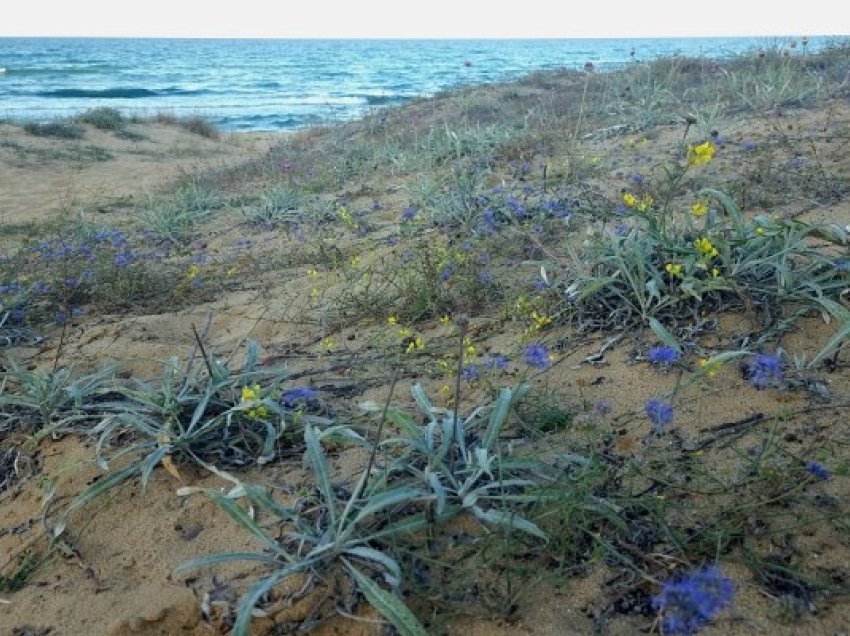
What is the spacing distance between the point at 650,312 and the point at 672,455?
737mm

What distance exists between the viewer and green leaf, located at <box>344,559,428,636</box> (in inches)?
48.8

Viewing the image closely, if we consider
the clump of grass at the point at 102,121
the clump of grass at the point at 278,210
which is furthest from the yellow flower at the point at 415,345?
the clump of grass at the point at 102,121

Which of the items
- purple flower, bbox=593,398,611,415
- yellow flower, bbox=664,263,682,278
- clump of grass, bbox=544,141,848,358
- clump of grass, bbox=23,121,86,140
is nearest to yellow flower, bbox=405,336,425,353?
clump of grass, bbox=544,141,848,358

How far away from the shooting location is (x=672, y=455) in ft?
5.56

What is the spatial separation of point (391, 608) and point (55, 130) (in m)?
14.2

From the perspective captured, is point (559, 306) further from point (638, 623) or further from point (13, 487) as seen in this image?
point (13, 487)

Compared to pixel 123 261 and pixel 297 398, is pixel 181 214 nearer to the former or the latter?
pixel 123 261

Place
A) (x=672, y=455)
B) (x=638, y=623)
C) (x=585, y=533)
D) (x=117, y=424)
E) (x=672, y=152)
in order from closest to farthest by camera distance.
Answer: (x=638, y=623), (x=585, y=533), (x=672, y=455), (x=117, y=424), (x=672, y=152)

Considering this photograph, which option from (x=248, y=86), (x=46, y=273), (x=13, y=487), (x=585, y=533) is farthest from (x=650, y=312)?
(x=248, y=86)

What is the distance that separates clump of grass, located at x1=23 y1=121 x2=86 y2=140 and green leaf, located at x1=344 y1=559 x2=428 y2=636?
545 inches

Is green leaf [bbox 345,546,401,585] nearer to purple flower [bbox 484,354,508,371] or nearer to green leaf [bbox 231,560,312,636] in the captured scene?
green leaf [bbox 231,560,312,636]

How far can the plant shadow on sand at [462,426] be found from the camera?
1.36 meters

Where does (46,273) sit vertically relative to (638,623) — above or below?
below

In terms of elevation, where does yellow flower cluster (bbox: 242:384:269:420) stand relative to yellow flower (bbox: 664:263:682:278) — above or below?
below
